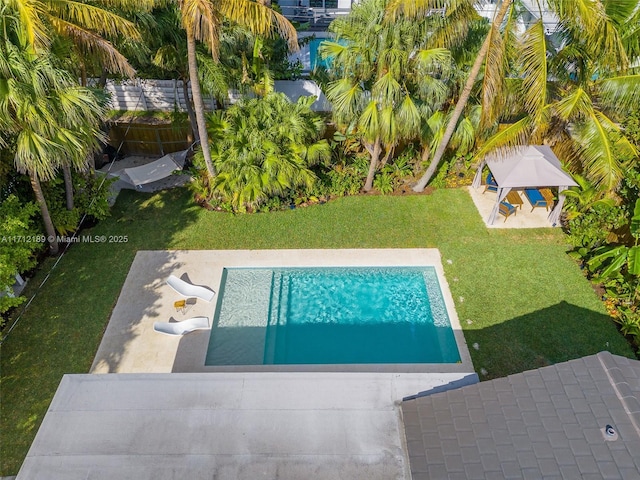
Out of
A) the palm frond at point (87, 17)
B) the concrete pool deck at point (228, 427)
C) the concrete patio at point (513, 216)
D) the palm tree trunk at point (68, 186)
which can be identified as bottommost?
the concrete patio at point (513, 216)

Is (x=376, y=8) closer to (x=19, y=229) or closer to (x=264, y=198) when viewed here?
(x=264, y=198)

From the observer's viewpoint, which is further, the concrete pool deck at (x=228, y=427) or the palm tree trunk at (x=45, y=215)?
the palm tree trunk at (x=45, y=215)

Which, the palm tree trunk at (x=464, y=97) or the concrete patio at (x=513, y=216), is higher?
the palm tree trunk at (x=464, y=97)

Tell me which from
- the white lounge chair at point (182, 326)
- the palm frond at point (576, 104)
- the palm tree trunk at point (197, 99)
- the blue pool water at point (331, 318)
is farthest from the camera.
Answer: the palm frond at point (576, 104)

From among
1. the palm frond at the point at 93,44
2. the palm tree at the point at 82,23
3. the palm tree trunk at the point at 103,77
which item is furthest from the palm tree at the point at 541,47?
the palm tree trunk at the point at 103,77

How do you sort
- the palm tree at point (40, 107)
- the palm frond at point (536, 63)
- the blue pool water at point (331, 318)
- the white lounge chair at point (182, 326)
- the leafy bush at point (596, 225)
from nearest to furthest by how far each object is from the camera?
the palm tree at point (40, 107), the palm frond at point (536, 63), the blue pool water at point (331, 318), the white lounge chair at point (182, 326), the leafy bush at point (596, 225)

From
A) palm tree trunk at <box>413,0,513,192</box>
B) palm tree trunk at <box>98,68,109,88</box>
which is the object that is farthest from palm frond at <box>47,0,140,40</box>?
palm tree trunk at <box>413,0,513,192</box>

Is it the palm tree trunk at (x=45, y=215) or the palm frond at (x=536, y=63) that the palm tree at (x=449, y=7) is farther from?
the palm tree trunk at (x=45, y=215)
